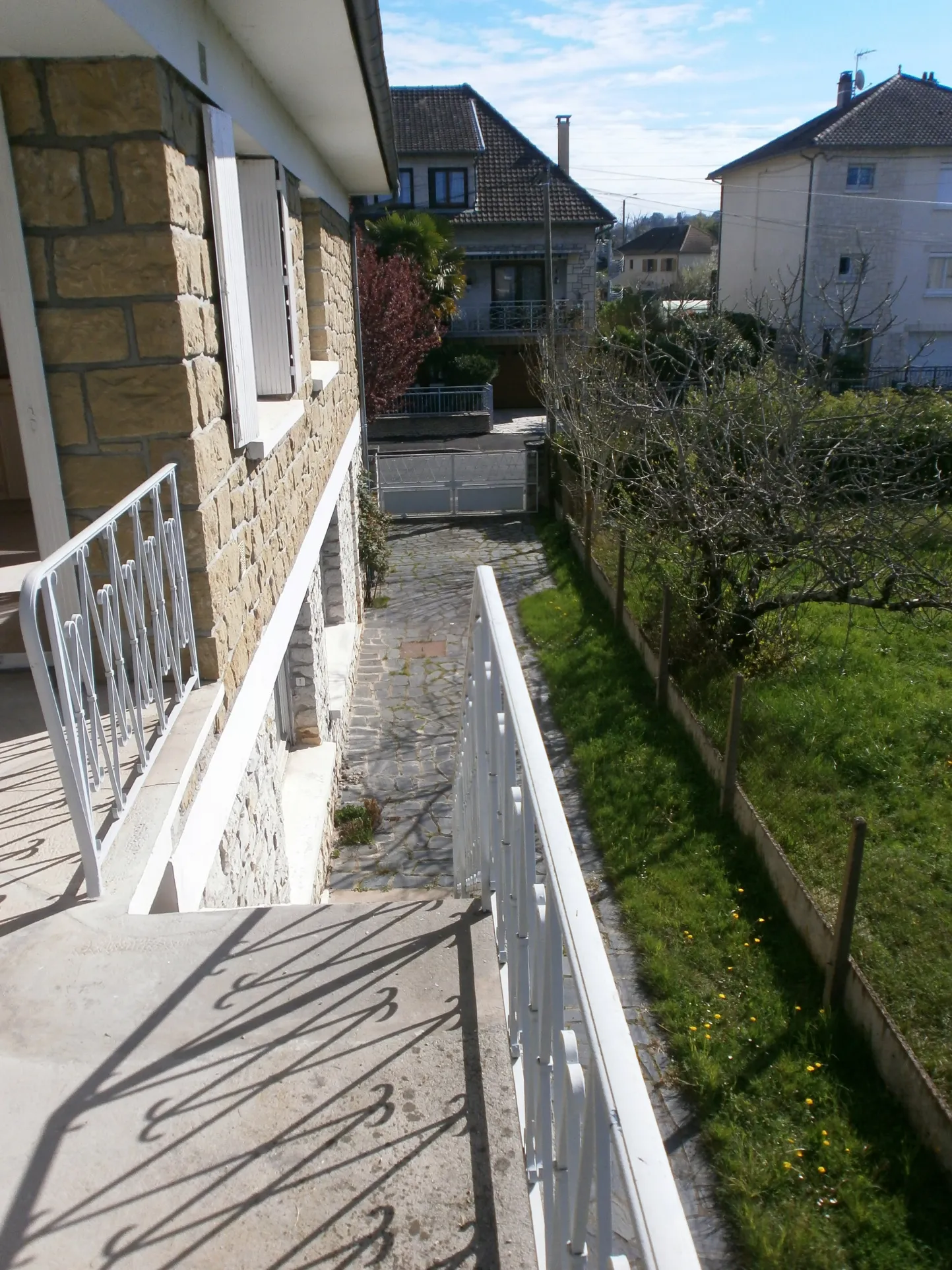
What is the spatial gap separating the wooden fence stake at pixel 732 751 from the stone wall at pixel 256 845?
9.96ft

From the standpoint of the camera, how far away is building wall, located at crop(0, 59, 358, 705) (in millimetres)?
2865

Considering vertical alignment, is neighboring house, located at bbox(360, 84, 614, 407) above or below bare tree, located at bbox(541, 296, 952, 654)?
above

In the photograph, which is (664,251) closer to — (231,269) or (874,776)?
(874,776)

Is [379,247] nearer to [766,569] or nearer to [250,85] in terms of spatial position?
[766,569]

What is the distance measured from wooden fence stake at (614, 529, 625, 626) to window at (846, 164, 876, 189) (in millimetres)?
23807

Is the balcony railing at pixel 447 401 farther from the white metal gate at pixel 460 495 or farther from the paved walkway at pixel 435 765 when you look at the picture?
the paved walkway at pixel 435 765

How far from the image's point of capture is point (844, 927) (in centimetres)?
481

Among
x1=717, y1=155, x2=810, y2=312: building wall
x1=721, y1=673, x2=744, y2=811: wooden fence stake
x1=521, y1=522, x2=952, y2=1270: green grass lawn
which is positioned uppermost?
x1=717, y1=155, x2=810, y2=312: building wall

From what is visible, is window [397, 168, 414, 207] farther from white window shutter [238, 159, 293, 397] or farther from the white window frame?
white window shutter [238, 159, 293, 397]

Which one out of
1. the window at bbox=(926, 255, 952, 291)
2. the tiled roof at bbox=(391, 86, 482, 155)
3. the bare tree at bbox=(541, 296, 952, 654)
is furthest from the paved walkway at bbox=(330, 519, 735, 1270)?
the window at bbox=(926, 255, 952, 291)

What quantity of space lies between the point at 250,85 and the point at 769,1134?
17.3ft

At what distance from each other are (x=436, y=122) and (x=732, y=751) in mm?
29002

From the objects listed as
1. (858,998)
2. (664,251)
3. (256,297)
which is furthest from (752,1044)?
(664,251)

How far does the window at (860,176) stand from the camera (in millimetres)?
29094
